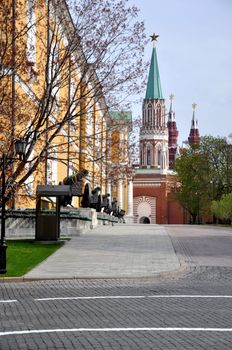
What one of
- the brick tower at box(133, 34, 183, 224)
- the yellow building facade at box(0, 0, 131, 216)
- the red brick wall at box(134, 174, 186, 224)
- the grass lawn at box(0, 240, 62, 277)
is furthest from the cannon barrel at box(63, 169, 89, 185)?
the brick tower at box(133, 34, 183, 224)

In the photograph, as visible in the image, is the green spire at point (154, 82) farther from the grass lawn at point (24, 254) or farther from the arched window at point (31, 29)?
the grass lawn at point (24, 254)

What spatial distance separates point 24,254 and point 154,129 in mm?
103075

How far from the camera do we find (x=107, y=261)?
817 inches

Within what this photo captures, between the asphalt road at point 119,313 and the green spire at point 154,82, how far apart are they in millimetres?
105920

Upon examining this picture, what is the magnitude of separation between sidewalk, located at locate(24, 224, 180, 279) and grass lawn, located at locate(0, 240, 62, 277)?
0.33 m

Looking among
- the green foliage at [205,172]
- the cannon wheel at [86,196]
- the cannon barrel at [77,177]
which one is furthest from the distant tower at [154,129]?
the cannon barrel at [77,177]

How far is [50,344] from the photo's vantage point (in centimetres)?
782

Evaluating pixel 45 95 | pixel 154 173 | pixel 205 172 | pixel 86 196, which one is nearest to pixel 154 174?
pixel 154 173

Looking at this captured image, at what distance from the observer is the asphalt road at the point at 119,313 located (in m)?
8.05

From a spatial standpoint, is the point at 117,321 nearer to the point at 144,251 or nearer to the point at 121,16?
the point at 144,251

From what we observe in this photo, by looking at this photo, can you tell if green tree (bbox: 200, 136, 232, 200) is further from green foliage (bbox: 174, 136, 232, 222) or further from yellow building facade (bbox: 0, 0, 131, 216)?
yellow building facade (bbox: 0, 0, 131, 216)

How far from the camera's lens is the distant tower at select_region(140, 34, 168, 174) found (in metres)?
123

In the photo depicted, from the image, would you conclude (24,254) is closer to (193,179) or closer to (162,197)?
(193,179)

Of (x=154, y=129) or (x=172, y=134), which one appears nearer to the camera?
(x=154, y=129)
